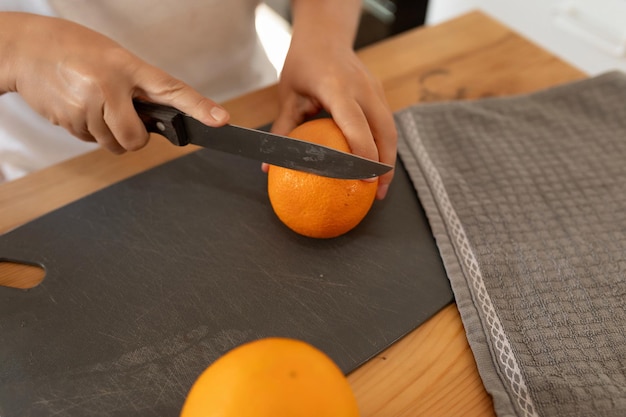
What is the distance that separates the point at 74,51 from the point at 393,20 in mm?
1464

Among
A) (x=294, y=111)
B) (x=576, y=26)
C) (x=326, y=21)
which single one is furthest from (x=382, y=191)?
(x=576, y=26)

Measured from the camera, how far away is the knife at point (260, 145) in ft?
2.09

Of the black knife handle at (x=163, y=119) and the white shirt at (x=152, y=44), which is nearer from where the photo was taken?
the black knife handle at (x=163, y=119)

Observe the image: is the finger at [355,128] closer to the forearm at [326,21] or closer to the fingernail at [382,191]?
the fingernail at [382,191]

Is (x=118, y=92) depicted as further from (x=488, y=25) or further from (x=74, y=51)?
(x=488, y=25)

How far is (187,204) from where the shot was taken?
78 centimetres

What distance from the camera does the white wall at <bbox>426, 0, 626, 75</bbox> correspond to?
1.55 m

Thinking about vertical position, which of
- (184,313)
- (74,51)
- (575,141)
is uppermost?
(74,51)

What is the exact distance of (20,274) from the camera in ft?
2.31

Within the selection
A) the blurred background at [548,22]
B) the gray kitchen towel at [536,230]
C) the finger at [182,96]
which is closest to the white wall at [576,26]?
the blurred background at [548,22]

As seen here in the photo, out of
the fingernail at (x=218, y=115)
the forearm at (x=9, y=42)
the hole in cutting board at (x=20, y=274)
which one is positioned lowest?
the hole in cutting board at (x=20, y=274)

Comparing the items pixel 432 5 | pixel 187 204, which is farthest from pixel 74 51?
pixel 432 5

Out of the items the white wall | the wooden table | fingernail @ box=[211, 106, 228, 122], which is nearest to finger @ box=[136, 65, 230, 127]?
fingernail @ box=[211, 106, 228, 122]

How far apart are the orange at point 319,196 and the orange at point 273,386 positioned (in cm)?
25
